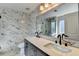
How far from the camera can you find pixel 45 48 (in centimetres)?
243

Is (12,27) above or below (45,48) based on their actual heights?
above

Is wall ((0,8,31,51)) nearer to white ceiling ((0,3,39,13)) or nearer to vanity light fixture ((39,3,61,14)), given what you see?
white ceiling ((0,3,39,13))

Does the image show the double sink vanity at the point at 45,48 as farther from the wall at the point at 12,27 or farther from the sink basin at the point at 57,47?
the wall at the point at 12,27

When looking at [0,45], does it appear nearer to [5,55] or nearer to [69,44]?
[5,55]

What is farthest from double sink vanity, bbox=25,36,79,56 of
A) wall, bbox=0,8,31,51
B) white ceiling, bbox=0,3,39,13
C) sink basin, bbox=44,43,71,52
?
white ceiling, bbox=0,3,39,13

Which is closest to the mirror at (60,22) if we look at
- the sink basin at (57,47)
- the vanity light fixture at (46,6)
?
the vanity light fixture at (46,6)

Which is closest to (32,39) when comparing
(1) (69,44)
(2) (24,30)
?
(2) (24,30)

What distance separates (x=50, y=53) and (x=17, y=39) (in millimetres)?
623

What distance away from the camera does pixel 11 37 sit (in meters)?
2.54

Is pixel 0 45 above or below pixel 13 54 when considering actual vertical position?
above

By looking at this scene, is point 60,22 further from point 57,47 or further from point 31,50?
point 31,50

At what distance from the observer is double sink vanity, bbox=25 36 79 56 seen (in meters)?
2.31

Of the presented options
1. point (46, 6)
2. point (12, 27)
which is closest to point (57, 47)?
point (46, 6)

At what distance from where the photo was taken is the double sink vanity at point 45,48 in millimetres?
2311
